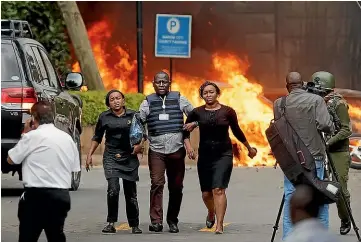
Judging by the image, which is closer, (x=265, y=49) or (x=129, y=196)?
(x=129, y=196)

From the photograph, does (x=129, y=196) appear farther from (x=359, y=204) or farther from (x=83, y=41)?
(x=83, y=41)

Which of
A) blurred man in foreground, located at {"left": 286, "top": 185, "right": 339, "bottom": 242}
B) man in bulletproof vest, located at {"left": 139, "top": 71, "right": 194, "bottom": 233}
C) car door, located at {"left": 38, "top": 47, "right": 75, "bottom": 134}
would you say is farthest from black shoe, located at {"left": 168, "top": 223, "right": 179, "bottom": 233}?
blurred man in foreground, located at {"left": 286, "top": 185, "right": 339, "bottom": 242}

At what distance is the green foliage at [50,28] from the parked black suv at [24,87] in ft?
22.3

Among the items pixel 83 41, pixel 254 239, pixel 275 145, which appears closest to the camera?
pixel 275 145

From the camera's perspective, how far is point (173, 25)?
20.3m

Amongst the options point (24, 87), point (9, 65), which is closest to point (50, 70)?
point (9, 65)

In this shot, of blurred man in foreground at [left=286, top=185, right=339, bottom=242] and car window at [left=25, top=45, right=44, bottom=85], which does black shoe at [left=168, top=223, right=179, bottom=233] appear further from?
car window at [left=25, top=45, right=44, bottom=85]

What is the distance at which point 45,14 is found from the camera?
71.4 ft

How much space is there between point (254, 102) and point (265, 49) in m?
1.26

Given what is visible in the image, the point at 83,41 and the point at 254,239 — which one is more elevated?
the point at 83,41

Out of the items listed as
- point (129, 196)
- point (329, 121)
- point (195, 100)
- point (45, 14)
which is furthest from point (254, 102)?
point (329, 121)

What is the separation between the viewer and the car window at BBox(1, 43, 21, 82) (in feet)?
42.4

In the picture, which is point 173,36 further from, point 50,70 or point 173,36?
point 50,70

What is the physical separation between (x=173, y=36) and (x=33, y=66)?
23.4 ft
